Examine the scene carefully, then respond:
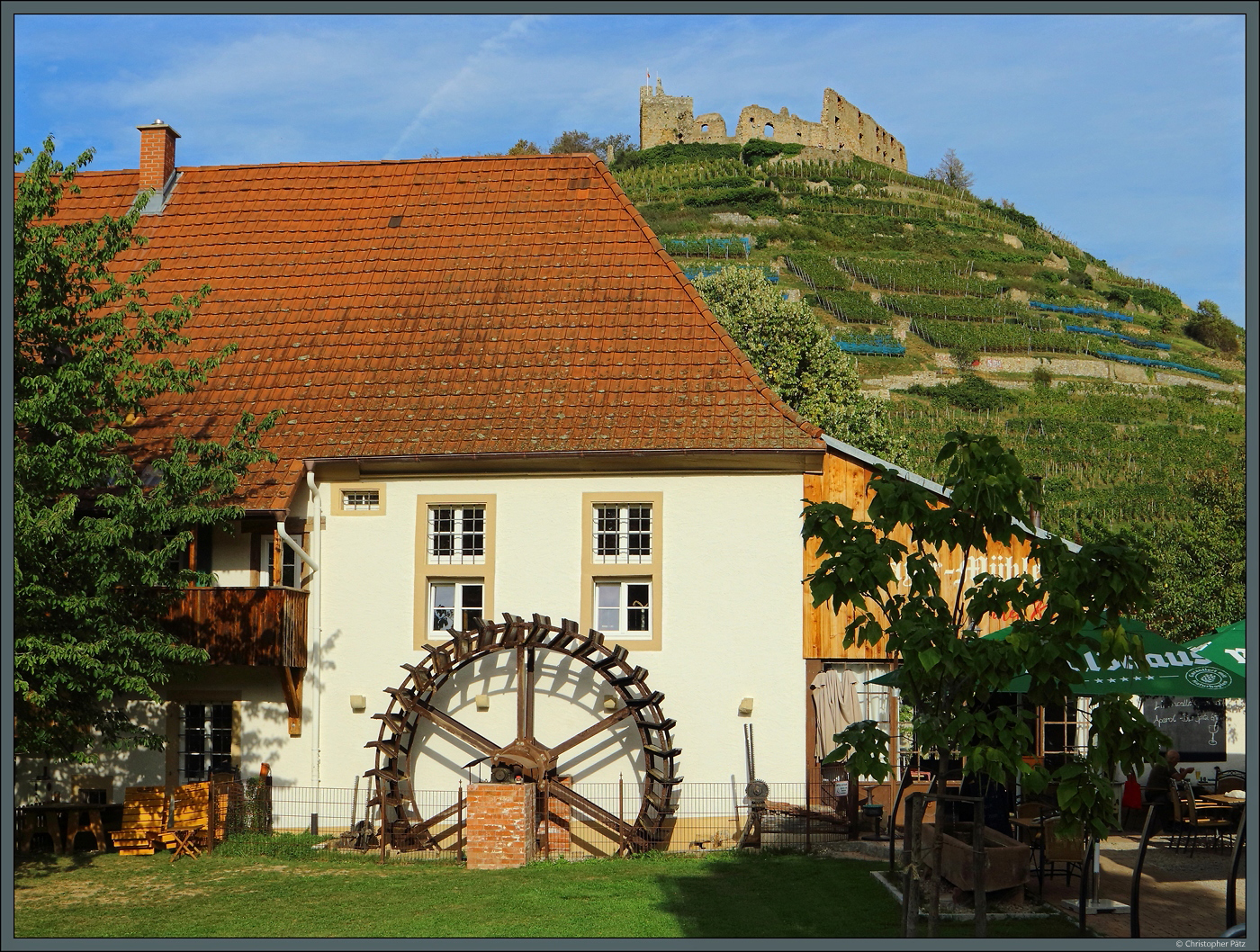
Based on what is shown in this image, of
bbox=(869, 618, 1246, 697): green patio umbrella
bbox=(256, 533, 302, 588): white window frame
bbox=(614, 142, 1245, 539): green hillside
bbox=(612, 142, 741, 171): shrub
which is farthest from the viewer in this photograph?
bbox=(612, 142, 741, 171): shrub

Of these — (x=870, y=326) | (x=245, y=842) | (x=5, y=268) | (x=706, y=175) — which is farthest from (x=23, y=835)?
(x=706, y=175)

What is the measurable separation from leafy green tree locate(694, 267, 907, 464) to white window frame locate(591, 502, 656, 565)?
43.9 ft

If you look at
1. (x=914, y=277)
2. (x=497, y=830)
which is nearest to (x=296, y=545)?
(x=497, y=830)

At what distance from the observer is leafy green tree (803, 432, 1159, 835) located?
9.09m

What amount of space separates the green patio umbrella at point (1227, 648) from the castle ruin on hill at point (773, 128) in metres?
114

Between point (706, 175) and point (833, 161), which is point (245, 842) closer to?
point (706, 175)

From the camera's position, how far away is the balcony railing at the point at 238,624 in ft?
58.2

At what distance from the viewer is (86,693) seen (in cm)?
1588

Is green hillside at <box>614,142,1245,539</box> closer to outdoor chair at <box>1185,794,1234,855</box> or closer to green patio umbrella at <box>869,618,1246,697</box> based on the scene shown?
outdoor chair at <box>1185,794,1234,855</box>

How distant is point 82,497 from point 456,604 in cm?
519

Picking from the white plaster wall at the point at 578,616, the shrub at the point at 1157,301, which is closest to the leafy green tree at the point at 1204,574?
the white plaster wall at the point at 578,616

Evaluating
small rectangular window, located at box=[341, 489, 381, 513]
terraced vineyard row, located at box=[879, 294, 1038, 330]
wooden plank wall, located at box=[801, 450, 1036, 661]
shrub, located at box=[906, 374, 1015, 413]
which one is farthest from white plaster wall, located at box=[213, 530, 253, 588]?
terraced vineyard row, located at box=[879, 294, 1038, 330]

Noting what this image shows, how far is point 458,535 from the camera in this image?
18.9 meters

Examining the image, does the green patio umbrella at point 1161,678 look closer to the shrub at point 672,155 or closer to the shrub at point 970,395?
the shrub at point 970,395
